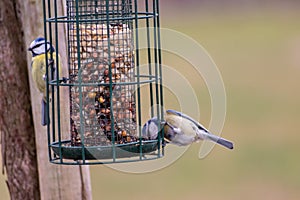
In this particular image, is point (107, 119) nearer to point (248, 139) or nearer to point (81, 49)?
point (81, 49)

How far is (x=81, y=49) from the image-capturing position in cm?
507

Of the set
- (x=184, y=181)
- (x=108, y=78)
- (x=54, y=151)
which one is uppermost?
(x=108, y=78)

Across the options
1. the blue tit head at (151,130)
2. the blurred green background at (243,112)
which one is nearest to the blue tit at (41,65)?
the blue tit head at (151,130)

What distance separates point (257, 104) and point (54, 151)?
15386 millimetres

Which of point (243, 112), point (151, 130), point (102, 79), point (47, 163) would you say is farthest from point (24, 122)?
point (243, 112)

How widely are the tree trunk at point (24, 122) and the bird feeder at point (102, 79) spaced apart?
0.31ft

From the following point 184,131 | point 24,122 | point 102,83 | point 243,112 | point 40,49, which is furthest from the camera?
point 243,112

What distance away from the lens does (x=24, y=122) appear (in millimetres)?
5355

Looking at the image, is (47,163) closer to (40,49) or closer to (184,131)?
(40,49)

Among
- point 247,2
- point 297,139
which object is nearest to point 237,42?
point 247,2

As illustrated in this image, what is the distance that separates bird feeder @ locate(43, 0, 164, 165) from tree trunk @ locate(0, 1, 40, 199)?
19 cm

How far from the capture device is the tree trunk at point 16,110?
5.30 meters

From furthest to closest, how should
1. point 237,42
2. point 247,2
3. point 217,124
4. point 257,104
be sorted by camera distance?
point 247,2, point 237,42, point 257,104, point 217,124

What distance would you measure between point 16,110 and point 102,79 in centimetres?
64
